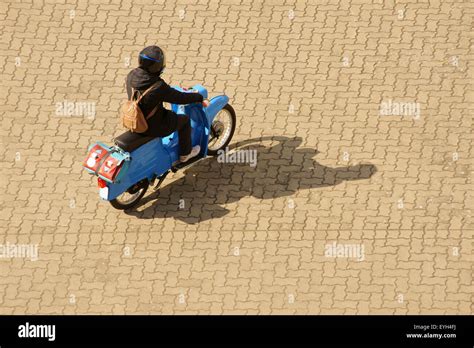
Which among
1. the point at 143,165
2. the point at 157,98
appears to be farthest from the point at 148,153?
the point at 157,98

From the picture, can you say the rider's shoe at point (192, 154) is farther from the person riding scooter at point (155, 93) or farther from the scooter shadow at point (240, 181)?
the person riding scooter at point (155, 93)

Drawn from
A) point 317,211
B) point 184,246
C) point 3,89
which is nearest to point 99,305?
point 184,246

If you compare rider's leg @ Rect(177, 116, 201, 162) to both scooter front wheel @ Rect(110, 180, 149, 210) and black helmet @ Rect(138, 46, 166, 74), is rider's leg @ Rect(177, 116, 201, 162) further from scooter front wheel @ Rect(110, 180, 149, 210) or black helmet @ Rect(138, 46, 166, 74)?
black helmet @ Rect(138, 46, 166, 74)

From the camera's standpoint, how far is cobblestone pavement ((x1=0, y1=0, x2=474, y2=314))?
54.2ft

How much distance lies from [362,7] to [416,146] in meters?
3.18

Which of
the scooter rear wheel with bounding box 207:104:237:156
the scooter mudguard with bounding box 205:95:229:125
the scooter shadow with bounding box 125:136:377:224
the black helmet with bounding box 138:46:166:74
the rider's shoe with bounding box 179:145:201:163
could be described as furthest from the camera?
the scooter rear wheel with bounding box 207:104:237:156

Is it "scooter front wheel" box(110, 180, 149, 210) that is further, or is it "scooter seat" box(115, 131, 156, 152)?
"scooter front wheel" box(110, 180, 149, 210)

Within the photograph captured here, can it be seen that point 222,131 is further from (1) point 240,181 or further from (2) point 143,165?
(2) point 143,165

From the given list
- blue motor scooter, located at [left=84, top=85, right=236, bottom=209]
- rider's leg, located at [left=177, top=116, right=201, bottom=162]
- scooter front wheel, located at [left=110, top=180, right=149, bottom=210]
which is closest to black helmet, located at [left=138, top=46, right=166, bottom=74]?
blue motor scooter, located at [left=84, top=85, right=236, bottom=209]

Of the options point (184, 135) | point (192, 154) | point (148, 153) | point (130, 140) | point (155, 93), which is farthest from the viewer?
point (192, 154)

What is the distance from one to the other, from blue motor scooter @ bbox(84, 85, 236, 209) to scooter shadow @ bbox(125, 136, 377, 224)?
246mm

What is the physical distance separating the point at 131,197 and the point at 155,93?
166cm

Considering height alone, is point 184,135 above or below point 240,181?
above

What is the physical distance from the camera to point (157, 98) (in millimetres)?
16688
